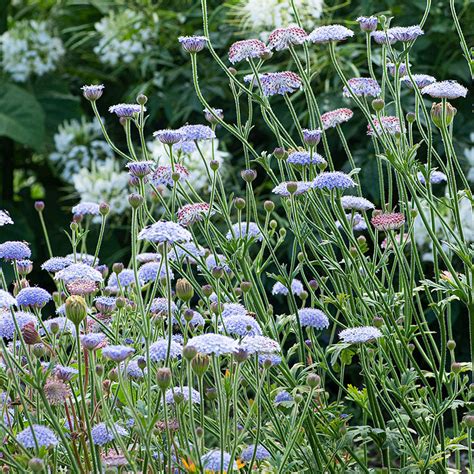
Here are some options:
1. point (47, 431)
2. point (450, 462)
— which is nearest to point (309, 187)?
point (47, 431)

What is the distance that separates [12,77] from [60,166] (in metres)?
0.49

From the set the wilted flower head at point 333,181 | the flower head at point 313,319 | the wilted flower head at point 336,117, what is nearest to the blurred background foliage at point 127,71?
the wilted flower head at point 336,117

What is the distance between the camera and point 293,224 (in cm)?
152

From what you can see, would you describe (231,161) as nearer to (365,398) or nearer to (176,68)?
(176,68)

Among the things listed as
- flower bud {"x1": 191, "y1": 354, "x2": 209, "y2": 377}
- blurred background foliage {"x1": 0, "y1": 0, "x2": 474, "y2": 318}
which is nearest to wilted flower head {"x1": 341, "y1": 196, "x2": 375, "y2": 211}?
flower bud {"x1": 191, "y1": 354, "x2": 209, "y2": 377}

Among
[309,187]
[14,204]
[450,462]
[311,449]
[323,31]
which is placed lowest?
[450,462]

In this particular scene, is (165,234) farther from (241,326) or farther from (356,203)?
(356,203)

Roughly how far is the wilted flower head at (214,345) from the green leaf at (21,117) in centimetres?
242

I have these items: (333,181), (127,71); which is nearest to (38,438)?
(333,181)

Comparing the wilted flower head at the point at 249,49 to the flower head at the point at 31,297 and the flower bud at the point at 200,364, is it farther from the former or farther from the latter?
the flower bud at the point at 200,364

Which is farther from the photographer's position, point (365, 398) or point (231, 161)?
point (231, 161)

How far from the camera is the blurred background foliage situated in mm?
3018

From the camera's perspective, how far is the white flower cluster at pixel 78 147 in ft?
10.9

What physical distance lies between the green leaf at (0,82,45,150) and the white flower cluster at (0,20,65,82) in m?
0.13
